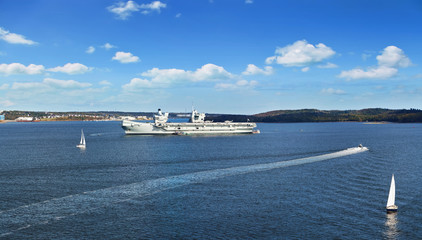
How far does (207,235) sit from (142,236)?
15.4 ft

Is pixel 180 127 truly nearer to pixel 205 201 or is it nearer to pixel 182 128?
pixel 182 128

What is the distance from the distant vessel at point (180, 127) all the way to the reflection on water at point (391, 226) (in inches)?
4311

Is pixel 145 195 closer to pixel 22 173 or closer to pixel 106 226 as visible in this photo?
pixel 106 226

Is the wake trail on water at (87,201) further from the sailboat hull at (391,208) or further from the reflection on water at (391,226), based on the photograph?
the reflection on water at (391,226)

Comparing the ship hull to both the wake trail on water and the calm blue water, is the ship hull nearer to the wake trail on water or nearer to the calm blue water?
the calm blue water

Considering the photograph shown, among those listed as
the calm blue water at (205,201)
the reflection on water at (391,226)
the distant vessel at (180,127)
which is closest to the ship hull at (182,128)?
the distant vessel at (180,127)

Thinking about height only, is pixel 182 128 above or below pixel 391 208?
above

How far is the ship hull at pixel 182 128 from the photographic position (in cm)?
13162

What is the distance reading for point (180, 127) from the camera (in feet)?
454

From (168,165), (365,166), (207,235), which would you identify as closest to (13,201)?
(207,235)

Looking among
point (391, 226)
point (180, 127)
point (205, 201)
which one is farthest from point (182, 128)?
point (391, 226)

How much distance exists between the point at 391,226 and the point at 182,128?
11429 cm

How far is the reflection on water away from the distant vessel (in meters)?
110

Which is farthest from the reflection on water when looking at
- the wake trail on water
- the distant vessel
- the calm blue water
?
the distant vessel
